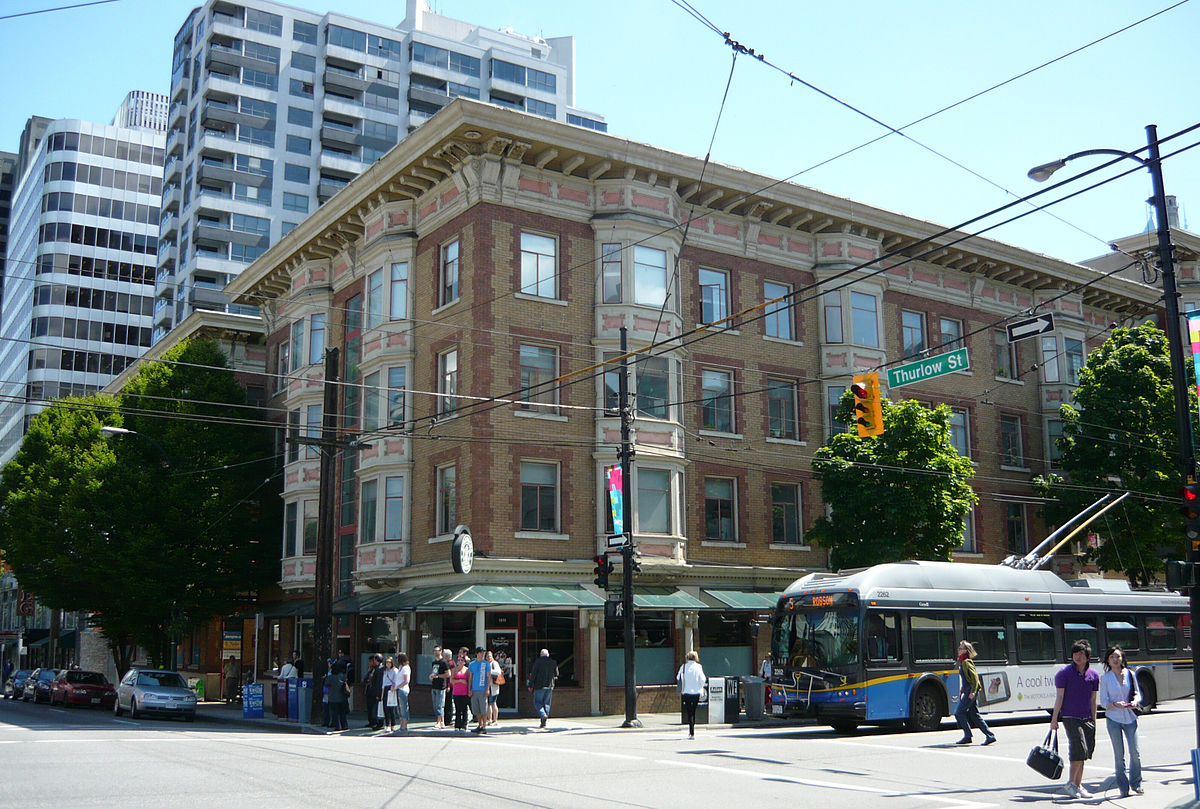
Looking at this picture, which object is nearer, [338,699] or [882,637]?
[882,637]

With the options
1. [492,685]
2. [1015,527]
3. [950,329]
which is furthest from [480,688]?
[1015,527]

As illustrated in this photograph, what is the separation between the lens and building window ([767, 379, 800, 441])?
1372 inches

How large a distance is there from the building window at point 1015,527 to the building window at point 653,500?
15.4 meters

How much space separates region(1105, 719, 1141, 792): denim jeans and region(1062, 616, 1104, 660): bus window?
42.9ft

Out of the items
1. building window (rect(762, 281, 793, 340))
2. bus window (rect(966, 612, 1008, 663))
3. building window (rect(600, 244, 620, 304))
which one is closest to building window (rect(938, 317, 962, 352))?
building window (rect(762, 281, 793, 340))

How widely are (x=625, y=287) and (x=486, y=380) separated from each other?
5.00 metres

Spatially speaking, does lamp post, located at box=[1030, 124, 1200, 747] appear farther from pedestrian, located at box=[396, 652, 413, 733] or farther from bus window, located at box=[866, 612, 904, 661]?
pedestrian, located at box=[396, 652, 413, 733]

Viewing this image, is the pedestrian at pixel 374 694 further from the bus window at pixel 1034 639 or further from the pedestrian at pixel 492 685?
the bus window at pixel 1034 639

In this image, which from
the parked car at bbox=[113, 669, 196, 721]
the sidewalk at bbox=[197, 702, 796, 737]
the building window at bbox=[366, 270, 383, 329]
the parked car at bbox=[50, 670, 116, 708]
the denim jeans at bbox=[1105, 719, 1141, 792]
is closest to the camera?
the denim jeans at bbox=[1105, 719, 1141, 792]

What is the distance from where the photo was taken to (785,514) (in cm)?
3500

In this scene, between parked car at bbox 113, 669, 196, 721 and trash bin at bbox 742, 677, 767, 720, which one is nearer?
trash bin at bbox 742, 677, 767, 720

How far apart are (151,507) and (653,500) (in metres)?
19.0

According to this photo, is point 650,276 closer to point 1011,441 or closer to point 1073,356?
point 1011,441

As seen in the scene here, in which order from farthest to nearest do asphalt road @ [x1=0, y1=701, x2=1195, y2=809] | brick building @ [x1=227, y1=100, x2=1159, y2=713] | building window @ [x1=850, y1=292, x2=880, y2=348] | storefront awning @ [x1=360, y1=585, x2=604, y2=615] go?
building window @ [x1=850, y1=292, x2=880, y2=348] < brick building @ [x1=227, y1=100, x2=1159, y2=713] < storefront awning @ [x1=360, y1=585, x2=604, y2=615] < asphalt road @ [x1=0, y1=701, x2=1195, y2=809]
